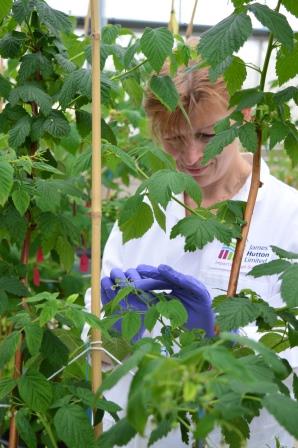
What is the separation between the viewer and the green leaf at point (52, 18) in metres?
1.30

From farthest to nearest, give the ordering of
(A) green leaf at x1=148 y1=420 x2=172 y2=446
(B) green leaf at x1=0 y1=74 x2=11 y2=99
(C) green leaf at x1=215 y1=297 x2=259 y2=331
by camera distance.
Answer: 1. (B) green leaf at x1=0 y1=74 x2=11 y2=99
2. (C) green leaf at x1=215 y1=297 x2=259 y2=331
3. (A) green leaf at x1=148 y1=420 x2=172 y2=446

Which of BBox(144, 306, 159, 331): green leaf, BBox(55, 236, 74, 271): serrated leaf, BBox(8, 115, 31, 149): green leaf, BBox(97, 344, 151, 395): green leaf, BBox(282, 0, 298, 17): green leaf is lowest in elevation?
BBox(55, 236, 74, 271): serrated leaf

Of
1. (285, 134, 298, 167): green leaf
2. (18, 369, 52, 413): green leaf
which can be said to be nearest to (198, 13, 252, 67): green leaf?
(285, 134, 298, 167): green leaf

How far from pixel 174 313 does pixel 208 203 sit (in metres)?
0.90

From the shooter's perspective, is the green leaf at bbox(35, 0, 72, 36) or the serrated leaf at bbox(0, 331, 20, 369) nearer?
the serrated leaf at bbox(0, 331, 20, 369)

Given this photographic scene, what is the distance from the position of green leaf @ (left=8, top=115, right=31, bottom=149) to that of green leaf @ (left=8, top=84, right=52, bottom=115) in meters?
0.04

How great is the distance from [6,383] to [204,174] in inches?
35.5

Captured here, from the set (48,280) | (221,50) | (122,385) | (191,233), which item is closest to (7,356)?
(191,233)

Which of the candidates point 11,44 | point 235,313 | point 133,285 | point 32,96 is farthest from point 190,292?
point 11,44

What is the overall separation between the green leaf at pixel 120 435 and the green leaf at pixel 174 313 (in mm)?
276

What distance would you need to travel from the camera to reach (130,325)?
3.74 ft

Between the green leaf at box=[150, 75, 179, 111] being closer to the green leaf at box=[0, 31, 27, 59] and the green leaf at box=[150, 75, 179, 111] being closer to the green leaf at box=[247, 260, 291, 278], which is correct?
the green leaf at box=[0, 31, 27, 59]

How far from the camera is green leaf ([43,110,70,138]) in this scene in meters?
1.33

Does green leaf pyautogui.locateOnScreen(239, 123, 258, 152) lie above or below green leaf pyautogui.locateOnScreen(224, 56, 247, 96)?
below
